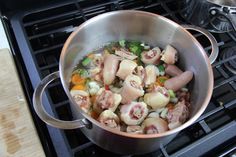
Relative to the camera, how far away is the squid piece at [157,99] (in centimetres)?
63

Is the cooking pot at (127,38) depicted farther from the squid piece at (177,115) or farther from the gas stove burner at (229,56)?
the gas stove burner at (229,56)

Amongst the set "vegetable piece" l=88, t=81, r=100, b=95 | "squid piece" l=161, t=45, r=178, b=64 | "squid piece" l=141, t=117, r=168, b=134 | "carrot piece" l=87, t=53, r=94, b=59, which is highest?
"carrot piece" l=87, t=53, r=94, b=59

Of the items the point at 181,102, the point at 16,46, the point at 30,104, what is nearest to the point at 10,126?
the point at 30,104

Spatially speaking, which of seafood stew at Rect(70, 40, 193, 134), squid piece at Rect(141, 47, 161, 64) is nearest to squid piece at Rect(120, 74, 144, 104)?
seafood stew at Rect(70, 40, 193, 134)

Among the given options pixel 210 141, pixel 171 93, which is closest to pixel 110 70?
pixel 171 93

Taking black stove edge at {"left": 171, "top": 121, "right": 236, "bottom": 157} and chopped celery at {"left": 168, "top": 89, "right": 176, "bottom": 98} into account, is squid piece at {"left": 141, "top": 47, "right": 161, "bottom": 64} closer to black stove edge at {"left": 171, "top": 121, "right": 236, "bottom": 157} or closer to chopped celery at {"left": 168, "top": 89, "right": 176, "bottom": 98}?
chopped celery at {"left": 168, "top": 89, "right": 176, "bottom": 98}

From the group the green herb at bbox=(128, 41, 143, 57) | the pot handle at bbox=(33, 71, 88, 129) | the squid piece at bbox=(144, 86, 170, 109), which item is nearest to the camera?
the pot handle at bbox=(33, 71, 88, 129)

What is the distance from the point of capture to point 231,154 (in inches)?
25.3

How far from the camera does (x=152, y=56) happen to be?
0.72m

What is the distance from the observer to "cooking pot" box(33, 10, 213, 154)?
20.9 inches

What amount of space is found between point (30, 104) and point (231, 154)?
1.35 ft

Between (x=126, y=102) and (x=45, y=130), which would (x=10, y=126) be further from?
(x=126, y=102)

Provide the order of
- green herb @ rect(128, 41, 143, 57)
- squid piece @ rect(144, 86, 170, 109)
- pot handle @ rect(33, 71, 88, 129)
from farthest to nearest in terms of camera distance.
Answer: green herb @ rect(128, 41, 143, 57) → squid piece @ rect(144, 86, 170, 109) → pot handle @ rect(33, 71, 88, 129)

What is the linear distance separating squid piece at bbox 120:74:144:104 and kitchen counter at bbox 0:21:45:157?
0.59ft
